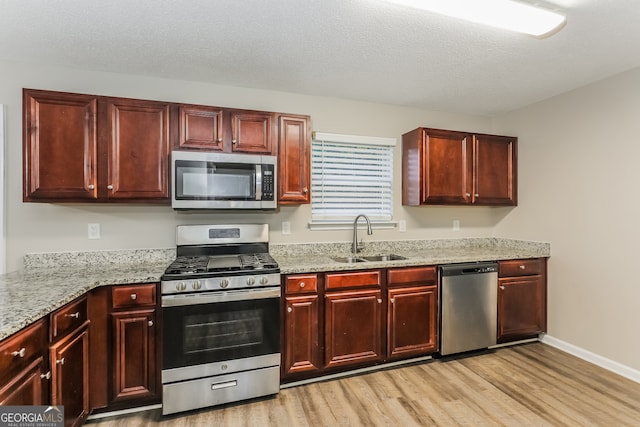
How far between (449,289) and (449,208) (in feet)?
3.91

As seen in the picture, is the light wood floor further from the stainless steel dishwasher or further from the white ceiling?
the white ceiling

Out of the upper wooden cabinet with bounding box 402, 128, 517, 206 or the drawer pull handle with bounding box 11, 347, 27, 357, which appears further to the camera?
the upper wooden cabinet with bounding box 402, 128, 517, 206

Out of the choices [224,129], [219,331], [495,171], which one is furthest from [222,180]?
[495,171]

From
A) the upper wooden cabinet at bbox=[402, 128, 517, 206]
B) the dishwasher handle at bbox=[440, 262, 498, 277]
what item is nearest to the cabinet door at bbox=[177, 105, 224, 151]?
the upper wooden cabinet at bbox=[402, 128, 517, 206]

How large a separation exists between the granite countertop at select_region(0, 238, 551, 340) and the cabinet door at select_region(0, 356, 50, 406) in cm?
23

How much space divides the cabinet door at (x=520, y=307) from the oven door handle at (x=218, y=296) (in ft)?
7.42

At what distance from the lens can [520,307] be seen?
10.3 ft

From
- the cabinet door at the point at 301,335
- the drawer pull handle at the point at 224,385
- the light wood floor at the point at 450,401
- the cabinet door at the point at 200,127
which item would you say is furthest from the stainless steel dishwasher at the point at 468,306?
the cabinet door at the point at 200,127

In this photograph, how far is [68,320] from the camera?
1747mm

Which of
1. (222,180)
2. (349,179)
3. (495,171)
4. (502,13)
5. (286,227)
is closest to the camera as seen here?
(502,13)

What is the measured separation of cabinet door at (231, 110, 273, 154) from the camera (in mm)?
2574

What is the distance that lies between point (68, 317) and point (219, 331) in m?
0.87

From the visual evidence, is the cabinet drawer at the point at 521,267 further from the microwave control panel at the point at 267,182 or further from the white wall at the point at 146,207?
the microwave control panel at the point at 267,182

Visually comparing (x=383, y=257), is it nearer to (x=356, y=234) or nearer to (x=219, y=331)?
(x=356, y=234)
